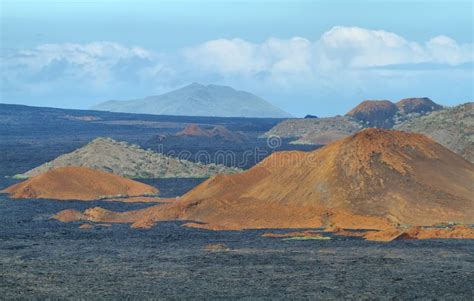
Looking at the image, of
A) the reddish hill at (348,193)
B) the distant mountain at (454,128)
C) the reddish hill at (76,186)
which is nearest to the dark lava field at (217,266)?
the reddish hill at (348,193)

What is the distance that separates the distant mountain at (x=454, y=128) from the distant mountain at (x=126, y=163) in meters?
25.2

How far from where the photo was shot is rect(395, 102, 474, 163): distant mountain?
3714 inches

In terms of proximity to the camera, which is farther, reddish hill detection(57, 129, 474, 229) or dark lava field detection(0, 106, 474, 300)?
Result: reddish hill detection(57, 129, 474, 229)

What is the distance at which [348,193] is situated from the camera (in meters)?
47.9

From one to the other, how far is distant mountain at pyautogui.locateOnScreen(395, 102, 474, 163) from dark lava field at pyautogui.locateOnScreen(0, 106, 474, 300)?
57123mm

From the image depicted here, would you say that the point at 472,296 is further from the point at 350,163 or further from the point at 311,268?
the point at 350,163

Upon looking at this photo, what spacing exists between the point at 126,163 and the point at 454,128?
127ft

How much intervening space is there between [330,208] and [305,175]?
4.83m

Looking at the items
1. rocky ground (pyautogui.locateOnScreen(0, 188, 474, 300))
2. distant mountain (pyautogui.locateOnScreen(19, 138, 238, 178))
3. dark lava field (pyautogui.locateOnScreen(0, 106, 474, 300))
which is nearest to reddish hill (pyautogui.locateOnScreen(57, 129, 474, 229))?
dark lava field (pyautogui.locateOnScreen(0, 106, 474, 300))

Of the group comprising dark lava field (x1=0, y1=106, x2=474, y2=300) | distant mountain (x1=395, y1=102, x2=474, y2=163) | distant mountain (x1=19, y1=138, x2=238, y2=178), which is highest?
distant mountain (x1=395, y1=102, x2=474, y2=163)

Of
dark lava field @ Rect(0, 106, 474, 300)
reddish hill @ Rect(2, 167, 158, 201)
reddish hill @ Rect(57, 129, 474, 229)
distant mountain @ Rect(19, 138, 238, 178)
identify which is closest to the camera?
dark lava field @ Rect(0, 106, 474, 300)

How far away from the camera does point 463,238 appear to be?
37406mm

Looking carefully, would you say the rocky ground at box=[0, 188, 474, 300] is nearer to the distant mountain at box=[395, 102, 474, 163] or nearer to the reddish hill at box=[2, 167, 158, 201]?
the reddish hill at box=[2, 167, 158, 201]

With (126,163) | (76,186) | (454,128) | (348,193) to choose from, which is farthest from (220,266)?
(454,128)
